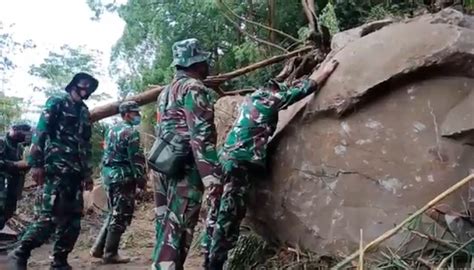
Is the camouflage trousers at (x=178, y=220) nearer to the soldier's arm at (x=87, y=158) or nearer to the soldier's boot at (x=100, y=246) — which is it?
the soldier's arm at (x=87, y=158)

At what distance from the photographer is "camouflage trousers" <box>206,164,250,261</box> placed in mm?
4223

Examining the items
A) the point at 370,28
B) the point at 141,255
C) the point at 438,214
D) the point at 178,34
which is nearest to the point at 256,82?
the point at 178,34

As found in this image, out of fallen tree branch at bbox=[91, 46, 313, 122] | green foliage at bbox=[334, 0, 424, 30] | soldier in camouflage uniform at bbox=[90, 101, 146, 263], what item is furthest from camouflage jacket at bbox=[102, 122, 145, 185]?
green foliage at bbox=[334, 0, 424, 30]

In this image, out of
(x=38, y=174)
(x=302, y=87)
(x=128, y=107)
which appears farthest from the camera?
(x=128, y=107)

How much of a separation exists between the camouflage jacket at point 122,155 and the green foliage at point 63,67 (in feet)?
44.1

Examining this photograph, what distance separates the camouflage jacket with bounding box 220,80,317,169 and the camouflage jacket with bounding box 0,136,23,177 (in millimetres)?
3923

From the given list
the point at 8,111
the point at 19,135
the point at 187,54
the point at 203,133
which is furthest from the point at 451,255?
the point at 8,111

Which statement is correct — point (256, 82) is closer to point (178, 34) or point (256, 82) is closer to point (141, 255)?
point (178, 34)

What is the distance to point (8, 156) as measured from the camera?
733 centimetres

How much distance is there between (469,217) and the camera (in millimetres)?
3480

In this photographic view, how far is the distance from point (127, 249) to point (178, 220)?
327 centimetres

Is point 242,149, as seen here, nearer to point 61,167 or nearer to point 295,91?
point 295,91

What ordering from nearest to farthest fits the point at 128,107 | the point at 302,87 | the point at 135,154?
the point at 302,87 < the point at 135,154 < the point at 128,107

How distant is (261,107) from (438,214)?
1.37 meters
